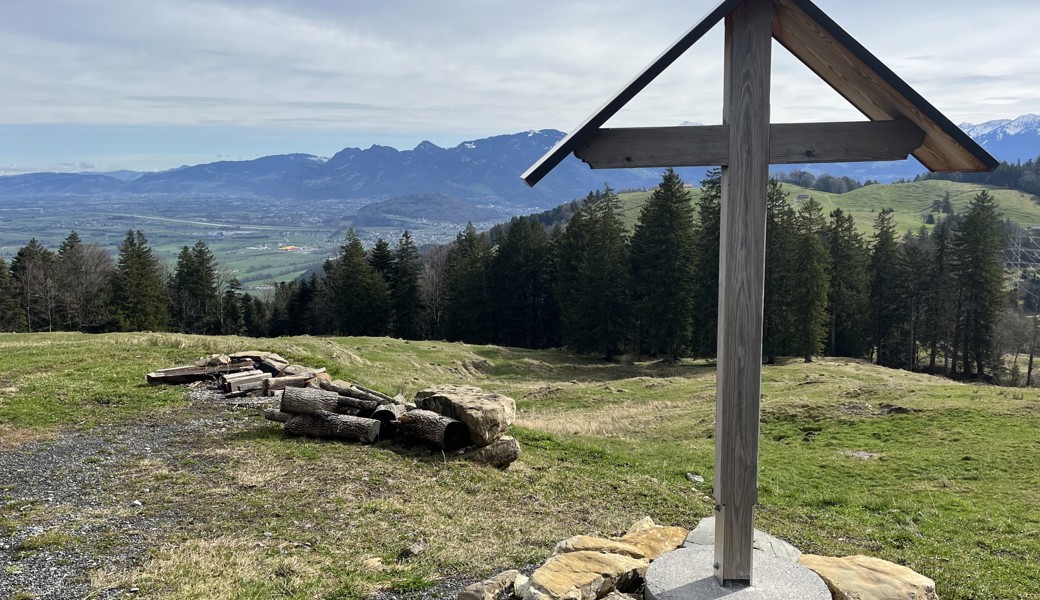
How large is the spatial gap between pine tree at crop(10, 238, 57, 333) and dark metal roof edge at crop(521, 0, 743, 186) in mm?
83087

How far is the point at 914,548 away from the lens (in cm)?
1093

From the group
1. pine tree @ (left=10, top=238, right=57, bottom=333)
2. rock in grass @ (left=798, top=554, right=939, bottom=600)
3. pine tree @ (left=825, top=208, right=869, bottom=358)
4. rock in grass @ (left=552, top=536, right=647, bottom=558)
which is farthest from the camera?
pine tree @ (left=10, top=238, right=57, bottom=333)

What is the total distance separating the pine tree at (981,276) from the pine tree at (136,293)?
84167 mm

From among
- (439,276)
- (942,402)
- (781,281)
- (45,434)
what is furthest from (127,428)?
(439,276)

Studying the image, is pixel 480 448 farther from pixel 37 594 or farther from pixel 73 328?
pixel 73 328

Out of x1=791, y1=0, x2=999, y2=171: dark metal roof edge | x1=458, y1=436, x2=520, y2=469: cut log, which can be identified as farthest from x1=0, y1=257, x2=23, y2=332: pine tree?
x1=791, y1=0, x2=999, y2=171: dark metal roof edge

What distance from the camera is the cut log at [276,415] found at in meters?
15.4

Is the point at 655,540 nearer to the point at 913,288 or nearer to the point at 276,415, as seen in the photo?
the point at 276,415

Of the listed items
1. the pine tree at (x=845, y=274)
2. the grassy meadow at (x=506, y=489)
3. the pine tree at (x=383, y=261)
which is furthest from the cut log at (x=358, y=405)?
the pine tree at (x=383, y=261)

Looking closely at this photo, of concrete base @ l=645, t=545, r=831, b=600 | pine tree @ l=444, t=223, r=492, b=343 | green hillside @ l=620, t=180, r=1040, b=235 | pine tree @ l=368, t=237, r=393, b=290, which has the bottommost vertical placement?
pine tree @ l=444, t=223, r=492, b=343

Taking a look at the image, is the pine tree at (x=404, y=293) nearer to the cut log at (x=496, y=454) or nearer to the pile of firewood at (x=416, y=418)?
the pile of firewood at (x=416, y=418)

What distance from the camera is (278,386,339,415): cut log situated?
1516 centimetres

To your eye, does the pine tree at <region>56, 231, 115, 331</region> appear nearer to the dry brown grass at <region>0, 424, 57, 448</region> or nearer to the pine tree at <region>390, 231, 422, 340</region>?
the pine tree at <region>390, 231, 422, 340</region>

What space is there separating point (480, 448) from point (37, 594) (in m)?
8.60
